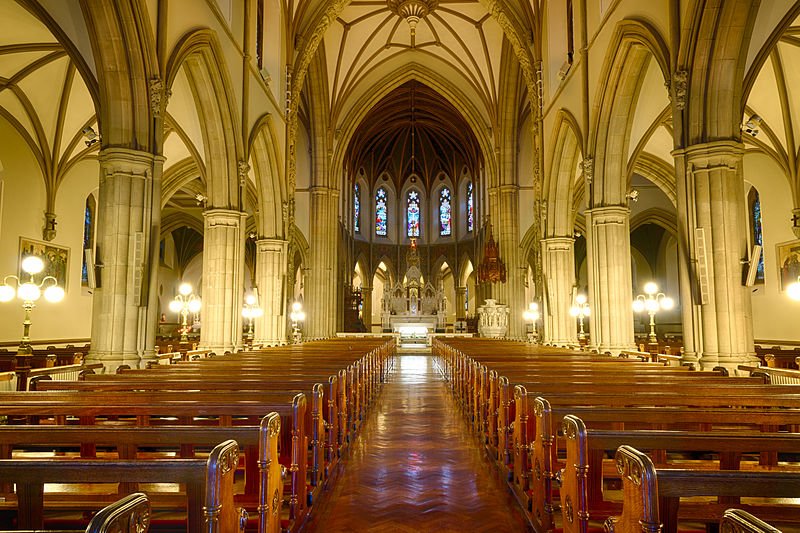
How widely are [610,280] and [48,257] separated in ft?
50.2

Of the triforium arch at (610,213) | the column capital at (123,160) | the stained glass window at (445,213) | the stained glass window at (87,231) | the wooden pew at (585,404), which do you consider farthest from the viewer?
the stained glass window at (445,213)

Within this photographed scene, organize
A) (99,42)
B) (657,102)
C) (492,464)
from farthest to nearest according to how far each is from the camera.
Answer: (657,102)
(99,42)
(492,464)

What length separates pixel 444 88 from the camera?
26516mm

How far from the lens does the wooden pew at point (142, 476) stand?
1.92m

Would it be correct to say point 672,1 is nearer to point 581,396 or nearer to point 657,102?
point 657,102

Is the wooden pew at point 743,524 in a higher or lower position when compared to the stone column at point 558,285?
lower

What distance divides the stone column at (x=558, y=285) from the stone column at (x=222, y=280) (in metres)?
9.20

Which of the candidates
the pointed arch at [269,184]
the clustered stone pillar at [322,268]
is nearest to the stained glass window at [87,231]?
the pointed arch at [269,184]

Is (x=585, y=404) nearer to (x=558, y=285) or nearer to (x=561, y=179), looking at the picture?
(x=558, y=285)

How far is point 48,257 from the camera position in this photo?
1611cm

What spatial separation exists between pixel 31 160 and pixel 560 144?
15005mm

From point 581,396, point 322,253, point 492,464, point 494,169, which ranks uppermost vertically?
point 494,169

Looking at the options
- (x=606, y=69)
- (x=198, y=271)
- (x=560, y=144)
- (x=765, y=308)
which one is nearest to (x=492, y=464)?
(x=606, y=69)

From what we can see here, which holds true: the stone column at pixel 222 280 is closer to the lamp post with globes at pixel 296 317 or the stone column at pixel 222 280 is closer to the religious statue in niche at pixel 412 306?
the lamp post with globes at pixel 296 317
